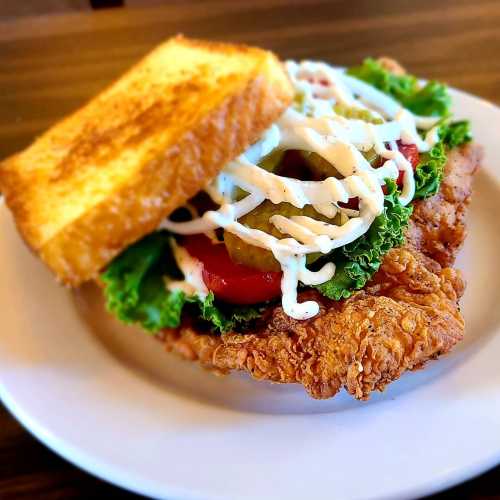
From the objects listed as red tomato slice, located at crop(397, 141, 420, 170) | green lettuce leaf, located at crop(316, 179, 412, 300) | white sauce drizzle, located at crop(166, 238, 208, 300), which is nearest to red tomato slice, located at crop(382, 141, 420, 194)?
red tomato slice, located at crop(397, 141, 420, 170)

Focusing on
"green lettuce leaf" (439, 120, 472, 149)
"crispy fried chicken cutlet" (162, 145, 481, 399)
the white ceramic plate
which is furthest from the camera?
"green lettuce leaf" (439, 120, 472, 149)

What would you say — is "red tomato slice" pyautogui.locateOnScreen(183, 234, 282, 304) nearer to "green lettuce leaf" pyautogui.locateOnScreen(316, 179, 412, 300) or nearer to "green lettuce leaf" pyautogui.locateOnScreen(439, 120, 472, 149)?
"green lettuce leaf" pyautogui.locateOnScreen(316, 179, 412, 300)

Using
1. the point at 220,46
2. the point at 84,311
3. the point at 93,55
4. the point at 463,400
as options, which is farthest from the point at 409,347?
the point at 93,55

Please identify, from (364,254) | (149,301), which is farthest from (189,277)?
(364,254)

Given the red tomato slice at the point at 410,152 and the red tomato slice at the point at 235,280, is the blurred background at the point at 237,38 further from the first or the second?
the red tomato slice at the point at 235,280

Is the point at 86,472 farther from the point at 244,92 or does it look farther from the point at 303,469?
the point at 244,92

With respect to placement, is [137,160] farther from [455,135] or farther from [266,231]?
[455,135]
